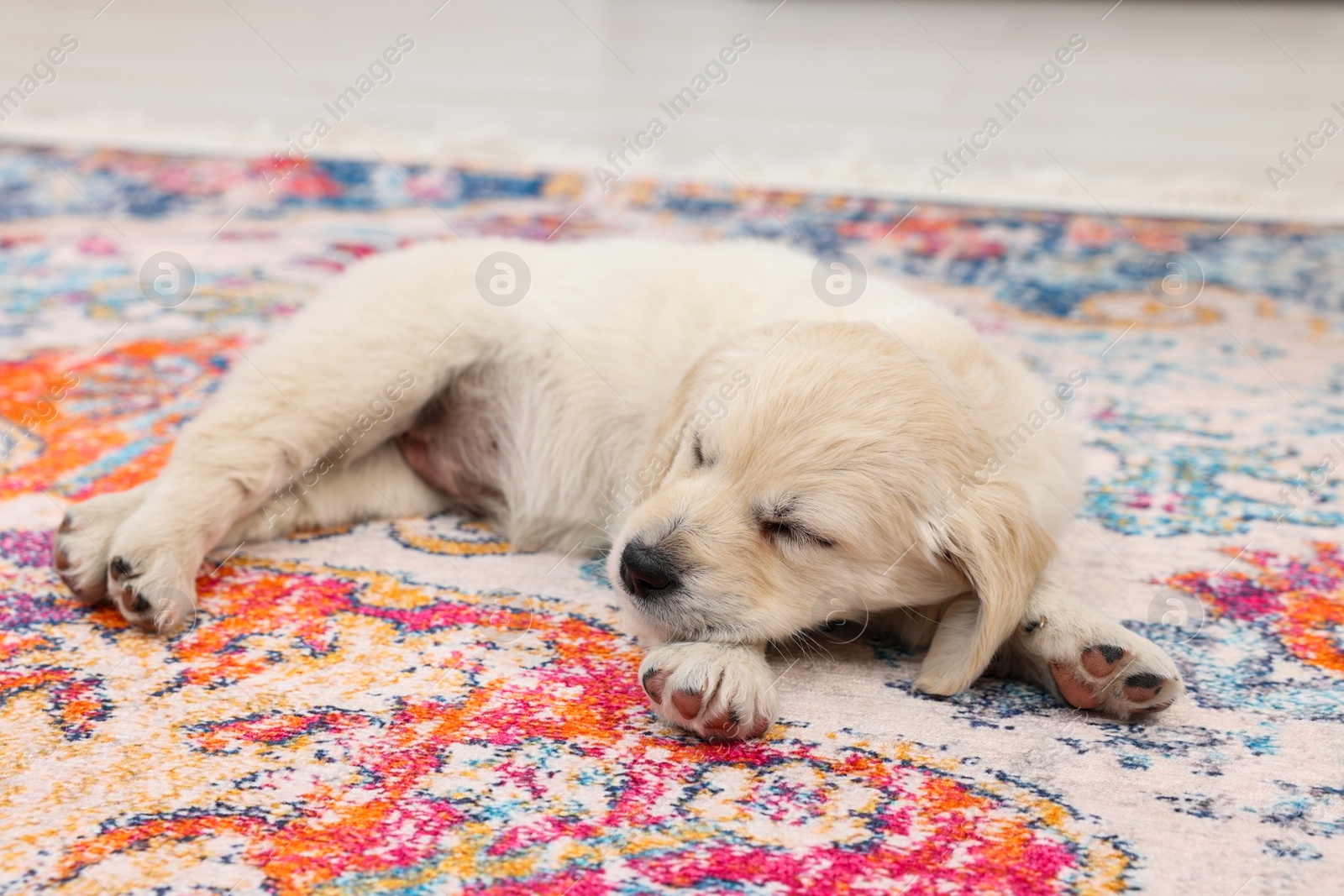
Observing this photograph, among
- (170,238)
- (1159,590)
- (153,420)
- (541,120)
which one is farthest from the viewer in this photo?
(541,120)

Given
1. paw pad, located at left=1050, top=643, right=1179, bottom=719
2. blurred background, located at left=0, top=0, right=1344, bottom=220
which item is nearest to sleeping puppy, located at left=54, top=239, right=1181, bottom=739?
paw pad, located at left=1050, top=643, right=1179, bottom=719

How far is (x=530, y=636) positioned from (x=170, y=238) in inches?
109

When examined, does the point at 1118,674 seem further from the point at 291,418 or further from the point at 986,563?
the point at 291,418

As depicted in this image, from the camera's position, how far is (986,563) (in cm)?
158

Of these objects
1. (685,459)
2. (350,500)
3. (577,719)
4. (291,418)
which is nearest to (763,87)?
(350,500)

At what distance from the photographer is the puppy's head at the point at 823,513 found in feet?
5.19

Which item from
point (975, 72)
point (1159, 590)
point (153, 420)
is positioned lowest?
point (153, 420)

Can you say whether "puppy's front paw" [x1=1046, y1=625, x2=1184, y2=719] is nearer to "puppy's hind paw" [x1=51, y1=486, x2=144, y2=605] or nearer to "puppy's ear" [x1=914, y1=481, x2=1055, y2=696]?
"puppy's ear" [x1=914, y1=481, x2=1055, y2=696]

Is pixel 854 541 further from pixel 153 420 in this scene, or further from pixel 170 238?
pixel 170 238

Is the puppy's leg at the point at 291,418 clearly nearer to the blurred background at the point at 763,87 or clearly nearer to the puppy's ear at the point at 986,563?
the puppy's ear at the point at 986,563

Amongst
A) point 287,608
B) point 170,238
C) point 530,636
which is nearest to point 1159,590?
point 530,636

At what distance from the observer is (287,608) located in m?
1.81

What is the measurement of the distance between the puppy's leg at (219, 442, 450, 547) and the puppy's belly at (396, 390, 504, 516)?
0.11 feet

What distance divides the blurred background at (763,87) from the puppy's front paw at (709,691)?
336cm
